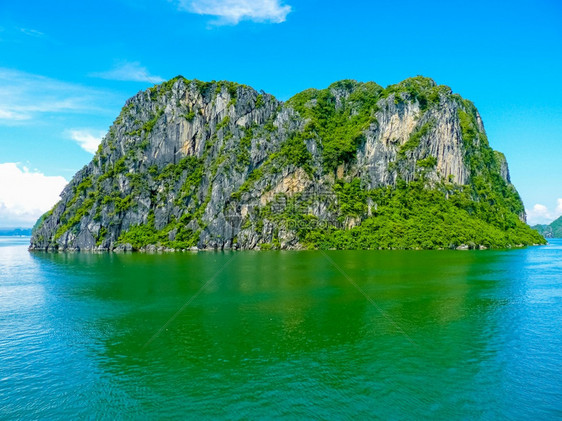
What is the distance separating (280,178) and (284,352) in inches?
3866

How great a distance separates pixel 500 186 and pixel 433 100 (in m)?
51.4

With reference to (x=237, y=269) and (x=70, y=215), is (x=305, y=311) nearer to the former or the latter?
(x=237, y=269)

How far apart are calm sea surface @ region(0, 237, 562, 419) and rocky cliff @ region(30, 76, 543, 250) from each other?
230 ft

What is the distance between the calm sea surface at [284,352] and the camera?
16641mm

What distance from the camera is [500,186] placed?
510 ft

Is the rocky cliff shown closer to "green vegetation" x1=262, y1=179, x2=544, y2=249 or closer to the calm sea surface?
"green vegetation" x1=262, y1=179, x2=544, y2=249

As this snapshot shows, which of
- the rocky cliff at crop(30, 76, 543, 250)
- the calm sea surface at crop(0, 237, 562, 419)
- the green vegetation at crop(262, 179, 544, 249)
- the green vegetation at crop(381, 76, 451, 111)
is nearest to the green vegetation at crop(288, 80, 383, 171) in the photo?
the rocky cliff at crop(30, 76, 543, 250)

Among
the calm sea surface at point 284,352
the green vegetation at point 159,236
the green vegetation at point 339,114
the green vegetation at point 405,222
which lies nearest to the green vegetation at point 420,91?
the green vegetation at point 339,114

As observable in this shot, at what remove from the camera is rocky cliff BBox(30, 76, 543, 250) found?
374ft

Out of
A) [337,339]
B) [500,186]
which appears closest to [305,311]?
[337,339]

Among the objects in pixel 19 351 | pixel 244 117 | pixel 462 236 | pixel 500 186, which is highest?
pixel 244 117

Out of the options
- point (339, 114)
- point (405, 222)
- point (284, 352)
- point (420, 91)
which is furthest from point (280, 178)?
point (284, 352)

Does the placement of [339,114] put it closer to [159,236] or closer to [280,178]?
[280,178]

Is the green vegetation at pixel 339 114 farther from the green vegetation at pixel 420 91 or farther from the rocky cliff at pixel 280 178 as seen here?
the green vegetation at pixel 420 91
